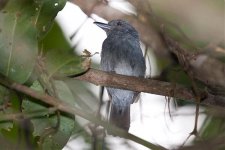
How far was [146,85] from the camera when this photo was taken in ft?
10.4

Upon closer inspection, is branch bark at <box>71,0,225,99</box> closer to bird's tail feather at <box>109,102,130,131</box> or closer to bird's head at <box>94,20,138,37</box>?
bird's head at <box>94,20,138,37</box>

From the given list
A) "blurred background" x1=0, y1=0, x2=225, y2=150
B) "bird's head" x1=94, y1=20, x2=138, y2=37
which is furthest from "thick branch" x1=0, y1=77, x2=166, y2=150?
"bird's head" x1=94, y1=20, x2=138, y2=37

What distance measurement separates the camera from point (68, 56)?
2.97 m

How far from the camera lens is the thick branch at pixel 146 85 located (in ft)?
10.4

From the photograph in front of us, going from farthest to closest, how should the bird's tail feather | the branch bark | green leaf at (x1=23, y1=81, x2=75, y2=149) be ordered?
1. the bird's tail feather
2. the branch bark
3. green leaf at (x1=23, y1=81, x2=75, y2=149)

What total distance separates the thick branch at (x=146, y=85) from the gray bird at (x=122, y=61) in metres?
0.95

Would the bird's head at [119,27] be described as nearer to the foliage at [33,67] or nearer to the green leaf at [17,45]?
the foliage at [33,67]

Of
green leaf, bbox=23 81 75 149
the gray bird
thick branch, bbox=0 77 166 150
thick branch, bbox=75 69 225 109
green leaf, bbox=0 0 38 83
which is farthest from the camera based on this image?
the gray bird

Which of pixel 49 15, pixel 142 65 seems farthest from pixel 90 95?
→ pixel 49 15

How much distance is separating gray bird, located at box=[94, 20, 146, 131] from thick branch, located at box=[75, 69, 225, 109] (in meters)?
0.95

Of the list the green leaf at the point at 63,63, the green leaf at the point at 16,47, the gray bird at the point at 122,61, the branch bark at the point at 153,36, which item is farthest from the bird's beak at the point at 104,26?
the green leaf at the point at 16,47

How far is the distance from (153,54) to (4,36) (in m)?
→ 2.09

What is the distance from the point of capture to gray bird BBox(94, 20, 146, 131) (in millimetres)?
4375

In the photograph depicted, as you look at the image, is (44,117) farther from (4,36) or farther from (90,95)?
(90,95)
